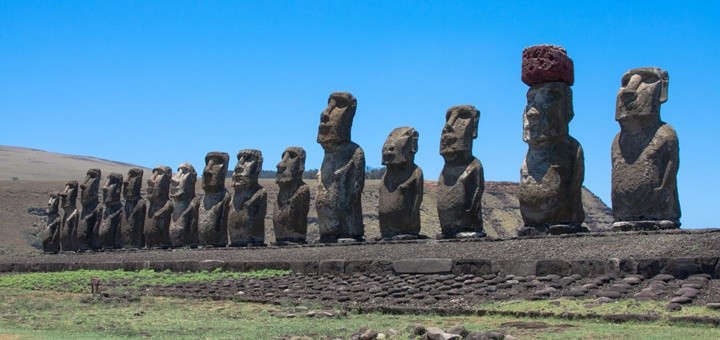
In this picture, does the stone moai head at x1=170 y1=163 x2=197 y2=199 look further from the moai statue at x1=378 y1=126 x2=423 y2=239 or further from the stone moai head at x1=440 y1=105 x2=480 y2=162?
the stone moai head at x1=440 y1=105 x2=480 y2=162

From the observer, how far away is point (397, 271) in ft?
53.6

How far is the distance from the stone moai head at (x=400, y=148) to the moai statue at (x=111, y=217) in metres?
12.6

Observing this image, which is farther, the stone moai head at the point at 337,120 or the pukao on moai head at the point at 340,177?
the stone moai head at the point at 337,120

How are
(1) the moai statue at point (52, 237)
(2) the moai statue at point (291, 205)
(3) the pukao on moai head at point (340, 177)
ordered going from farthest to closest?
(1) the moai statue at point (52, 237) → (2) the moai statue at point (291, 205) → (3) the pukao on moai head at point (340, 177)

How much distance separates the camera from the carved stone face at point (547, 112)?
1752 cm

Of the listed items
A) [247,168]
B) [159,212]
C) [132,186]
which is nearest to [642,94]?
[247,168]

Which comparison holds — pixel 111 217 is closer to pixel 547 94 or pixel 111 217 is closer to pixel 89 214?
pixel 89 214

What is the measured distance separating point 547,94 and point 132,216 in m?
16.0

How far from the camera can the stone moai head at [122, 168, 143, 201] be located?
99.7 ft

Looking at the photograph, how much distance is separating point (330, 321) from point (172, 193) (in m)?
16.9

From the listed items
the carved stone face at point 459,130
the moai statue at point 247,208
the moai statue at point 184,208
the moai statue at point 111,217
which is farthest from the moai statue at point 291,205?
the moai statue at point 111,217

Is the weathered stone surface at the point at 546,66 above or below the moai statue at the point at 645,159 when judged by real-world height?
above

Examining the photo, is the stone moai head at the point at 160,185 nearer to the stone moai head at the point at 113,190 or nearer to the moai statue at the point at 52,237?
the stone moai head at the point at 113,190

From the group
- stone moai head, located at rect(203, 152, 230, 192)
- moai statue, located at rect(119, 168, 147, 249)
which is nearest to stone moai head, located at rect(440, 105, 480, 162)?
stone moai head, located at rect(203, 152, 230, 192)
